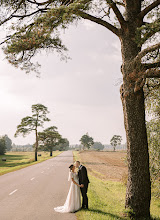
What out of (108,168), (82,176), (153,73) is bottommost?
(108,168)

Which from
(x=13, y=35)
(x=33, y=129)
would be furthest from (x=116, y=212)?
(x=33, y=129)

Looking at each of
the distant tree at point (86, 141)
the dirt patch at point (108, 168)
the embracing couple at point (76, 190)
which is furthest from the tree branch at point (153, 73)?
the distant tree at point (86, 141)

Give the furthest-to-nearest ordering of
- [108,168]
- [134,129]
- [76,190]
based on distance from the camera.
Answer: [108,168] < [76,190] < [134,129]

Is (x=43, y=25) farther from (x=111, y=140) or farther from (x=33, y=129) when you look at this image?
(x=111, y=140)

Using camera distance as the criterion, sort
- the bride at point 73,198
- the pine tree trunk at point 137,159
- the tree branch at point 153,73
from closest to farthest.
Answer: the tree branch at point 153,73 < the pine tree trunk at point 137,159 < the bride at point 73,198

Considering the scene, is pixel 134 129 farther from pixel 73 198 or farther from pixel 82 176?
pixel 73 198

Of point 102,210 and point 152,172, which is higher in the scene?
point 152,172

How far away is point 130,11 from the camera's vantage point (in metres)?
7.68

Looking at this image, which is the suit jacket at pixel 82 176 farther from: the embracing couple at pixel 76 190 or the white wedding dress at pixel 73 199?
the white wedding dress at pixel 73 199

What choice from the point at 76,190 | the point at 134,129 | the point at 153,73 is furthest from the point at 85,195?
the point at 153,73

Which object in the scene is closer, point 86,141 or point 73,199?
A: point 73,199

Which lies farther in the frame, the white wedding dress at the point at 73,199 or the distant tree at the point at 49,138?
the distant tree at the point at 49,138

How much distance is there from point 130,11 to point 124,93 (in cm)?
319

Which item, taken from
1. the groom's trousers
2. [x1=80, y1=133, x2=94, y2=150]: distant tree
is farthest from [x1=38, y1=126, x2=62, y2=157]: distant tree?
[x1=80, y1=133, x2=94, y2=150]: distant tree
